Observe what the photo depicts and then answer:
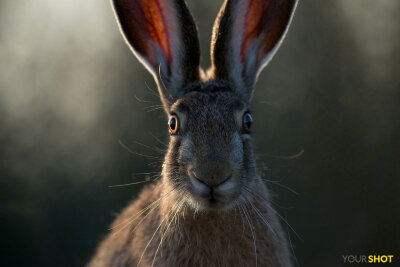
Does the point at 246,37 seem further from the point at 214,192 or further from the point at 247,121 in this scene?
the point at 214,192

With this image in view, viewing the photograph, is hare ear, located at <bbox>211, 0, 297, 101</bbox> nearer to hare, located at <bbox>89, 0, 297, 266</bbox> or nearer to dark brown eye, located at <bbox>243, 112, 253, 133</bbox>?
hare, located at <bbox>89, 0, 297, 266</bbox>

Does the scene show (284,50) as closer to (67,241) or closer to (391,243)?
(391,243)

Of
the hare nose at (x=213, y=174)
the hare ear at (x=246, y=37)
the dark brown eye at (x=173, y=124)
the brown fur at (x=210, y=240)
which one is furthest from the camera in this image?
the hare ear at (x=246, y=37)

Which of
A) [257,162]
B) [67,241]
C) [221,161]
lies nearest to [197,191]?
[221,161]

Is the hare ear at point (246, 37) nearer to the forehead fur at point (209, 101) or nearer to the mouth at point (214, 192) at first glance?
the forehead fur at point (209, 101)

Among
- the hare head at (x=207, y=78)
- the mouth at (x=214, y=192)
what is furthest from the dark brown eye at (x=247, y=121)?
the mouth at (x=214, y=192)

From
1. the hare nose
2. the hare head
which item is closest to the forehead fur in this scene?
the hare head

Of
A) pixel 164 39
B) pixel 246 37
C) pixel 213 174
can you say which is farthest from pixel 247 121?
pixel 164 39
